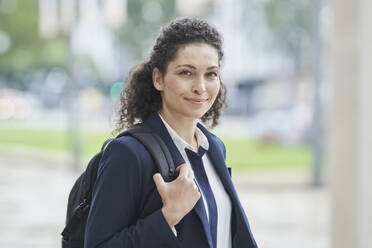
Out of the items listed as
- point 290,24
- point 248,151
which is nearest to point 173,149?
point 248,151

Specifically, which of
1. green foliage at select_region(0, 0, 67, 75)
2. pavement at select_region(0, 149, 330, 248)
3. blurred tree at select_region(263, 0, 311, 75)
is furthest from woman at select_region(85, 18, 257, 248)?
green foliage at select_region(0, 0, 67, 75)

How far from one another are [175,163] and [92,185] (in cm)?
26

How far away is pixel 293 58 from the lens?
3850 centimetres

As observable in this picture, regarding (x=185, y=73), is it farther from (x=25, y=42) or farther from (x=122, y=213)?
(x=25, y=42)

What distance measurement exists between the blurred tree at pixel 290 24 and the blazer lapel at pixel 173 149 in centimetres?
2532

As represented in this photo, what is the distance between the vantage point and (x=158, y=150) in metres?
1.45

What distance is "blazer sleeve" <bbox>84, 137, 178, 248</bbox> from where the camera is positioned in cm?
138

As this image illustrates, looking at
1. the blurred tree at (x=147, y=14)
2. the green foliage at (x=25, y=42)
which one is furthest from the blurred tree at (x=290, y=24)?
the green foliage at (x=25, y=42)

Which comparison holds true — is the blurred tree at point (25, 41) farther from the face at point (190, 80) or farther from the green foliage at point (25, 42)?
the face at point (190, 80)

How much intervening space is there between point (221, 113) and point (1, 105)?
120 ft

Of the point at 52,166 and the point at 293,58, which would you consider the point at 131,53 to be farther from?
the point at 52,166

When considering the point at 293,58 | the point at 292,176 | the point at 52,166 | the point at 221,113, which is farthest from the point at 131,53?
the point at 221,113

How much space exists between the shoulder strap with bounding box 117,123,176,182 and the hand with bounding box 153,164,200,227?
0.10ft

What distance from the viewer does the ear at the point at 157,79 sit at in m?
1.61
